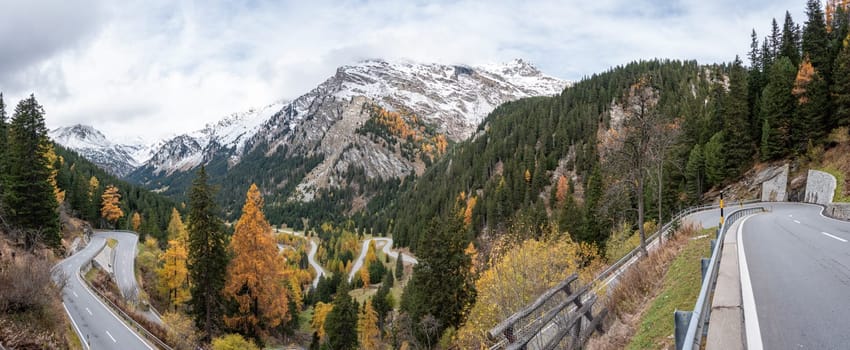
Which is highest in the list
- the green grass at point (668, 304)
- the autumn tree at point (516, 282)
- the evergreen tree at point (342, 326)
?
the green grass at point (668, 304)

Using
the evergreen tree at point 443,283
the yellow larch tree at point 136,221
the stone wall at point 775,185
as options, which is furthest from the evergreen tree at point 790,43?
the yellow larch tree at point 136,221

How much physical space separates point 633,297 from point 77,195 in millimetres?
87435

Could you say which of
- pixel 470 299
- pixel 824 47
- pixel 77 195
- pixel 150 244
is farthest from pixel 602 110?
pixel 77 195

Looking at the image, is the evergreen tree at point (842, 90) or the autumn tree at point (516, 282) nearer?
the autumn tree at point (516, 282)

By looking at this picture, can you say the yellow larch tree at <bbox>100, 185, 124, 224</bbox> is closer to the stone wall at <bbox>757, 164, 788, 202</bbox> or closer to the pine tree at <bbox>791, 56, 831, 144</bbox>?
the stone wall at <bbox>757, 164, 788, 202</bbox>

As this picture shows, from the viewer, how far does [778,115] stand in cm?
4772

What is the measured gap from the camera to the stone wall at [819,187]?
33.9 meters

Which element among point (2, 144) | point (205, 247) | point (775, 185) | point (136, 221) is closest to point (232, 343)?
point (205, 247)

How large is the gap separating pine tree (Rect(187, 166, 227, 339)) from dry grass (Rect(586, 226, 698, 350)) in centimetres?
2654

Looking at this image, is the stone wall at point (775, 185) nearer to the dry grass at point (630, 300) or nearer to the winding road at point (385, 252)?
the dry grass at point (630, 300)

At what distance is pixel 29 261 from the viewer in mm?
16922

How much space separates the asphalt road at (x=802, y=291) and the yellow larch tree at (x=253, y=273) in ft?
89.8

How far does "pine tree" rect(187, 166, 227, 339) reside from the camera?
93.2 feet

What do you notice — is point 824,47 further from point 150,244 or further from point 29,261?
point 150,244
